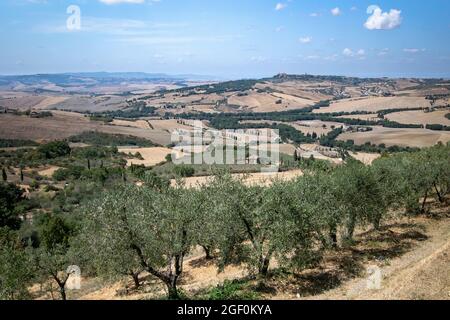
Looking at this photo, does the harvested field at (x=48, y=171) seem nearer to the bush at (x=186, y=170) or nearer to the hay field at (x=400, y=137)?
the bush at (x=186, y=170)

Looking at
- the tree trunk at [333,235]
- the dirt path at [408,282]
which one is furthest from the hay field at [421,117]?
the dirt path at [408,282]

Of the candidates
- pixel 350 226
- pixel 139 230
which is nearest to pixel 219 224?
pixel 139 230

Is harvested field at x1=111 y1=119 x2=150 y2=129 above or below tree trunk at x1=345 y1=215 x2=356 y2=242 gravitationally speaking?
above

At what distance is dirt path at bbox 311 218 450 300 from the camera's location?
21234 mm

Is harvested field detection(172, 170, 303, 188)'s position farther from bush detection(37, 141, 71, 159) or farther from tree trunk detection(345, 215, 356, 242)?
bush detection(37, 141, 71, 159)

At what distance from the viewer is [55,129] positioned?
146 m

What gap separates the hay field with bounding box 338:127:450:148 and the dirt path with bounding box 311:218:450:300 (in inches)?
4565

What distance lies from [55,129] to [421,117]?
15222 centimetres

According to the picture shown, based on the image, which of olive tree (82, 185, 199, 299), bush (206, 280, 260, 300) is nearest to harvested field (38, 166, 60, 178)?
olive tree (82, 185, 199, 299)

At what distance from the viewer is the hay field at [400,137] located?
137750 mm
